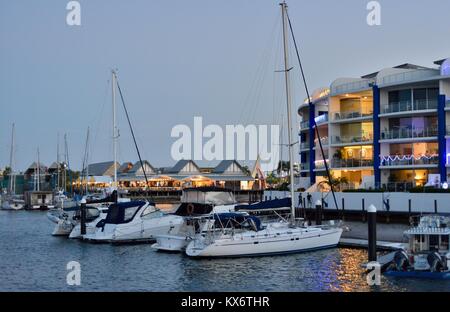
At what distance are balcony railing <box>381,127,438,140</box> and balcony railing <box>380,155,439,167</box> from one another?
196 cm

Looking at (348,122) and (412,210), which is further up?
(348,122)

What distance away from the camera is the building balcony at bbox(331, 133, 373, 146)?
216 ft

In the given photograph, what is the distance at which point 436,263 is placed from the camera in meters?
26.9

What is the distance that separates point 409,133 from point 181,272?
37.8 m

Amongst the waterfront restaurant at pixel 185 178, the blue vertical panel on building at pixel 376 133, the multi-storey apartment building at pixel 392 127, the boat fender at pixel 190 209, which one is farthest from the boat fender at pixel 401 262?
the waterfront restaurant at pixel 185 178

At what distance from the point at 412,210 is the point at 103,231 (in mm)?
24047

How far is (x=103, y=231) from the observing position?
140 feet

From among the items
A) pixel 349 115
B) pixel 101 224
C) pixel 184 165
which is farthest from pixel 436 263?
pixel 184 165

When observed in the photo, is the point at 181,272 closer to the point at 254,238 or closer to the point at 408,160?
the point at 254,238

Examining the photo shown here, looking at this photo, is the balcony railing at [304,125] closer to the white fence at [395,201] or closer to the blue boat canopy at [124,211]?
the white fence at [395,201]

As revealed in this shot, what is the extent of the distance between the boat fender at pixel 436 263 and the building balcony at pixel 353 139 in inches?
1534

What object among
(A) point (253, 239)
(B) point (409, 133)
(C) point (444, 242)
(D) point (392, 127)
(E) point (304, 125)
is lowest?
(A) point (253, 239)
